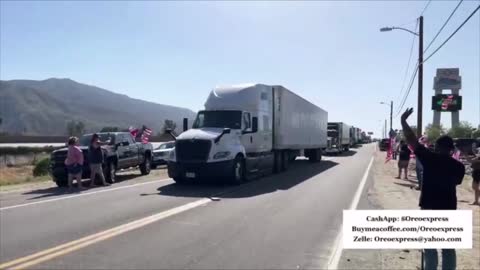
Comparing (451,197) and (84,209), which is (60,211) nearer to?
(84,209)

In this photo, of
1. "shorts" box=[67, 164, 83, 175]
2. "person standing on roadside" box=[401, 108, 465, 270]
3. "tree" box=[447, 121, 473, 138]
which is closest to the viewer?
"person standing on roadside" box=[401, 108, 465, 270]

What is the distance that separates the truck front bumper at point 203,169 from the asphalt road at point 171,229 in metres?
1.54

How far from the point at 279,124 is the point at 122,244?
55.0 ft

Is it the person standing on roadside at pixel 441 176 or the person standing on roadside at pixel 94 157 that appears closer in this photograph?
the person standing on roadside at pixel 441 176

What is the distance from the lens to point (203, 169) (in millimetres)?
17875

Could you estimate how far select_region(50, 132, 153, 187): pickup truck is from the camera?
18.4 metres

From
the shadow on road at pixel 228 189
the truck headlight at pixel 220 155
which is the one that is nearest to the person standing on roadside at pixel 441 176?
the shadow on road at pixel 228 189

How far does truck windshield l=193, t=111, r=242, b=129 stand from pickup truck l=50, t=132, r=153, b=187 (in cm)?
339

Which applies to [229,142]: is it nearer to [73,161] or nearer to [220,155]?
[220,155]

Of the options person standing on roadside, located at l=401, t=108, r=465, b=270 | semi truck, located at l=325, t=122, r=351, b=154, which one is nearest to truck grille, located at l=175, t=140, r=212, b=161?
person standing on roadside, located at l=401, t=108, r=465, b=270

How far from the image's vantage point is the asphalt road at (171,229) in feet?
24.2

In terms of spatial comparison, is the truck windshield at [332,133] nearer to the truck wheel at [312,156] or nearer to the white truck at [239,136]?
the truck wheel at [312,156]

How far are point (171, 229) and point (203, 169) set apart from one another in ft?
27.1

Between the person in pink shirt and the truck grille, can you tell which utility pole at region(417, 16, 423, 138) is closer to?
the truck grille
